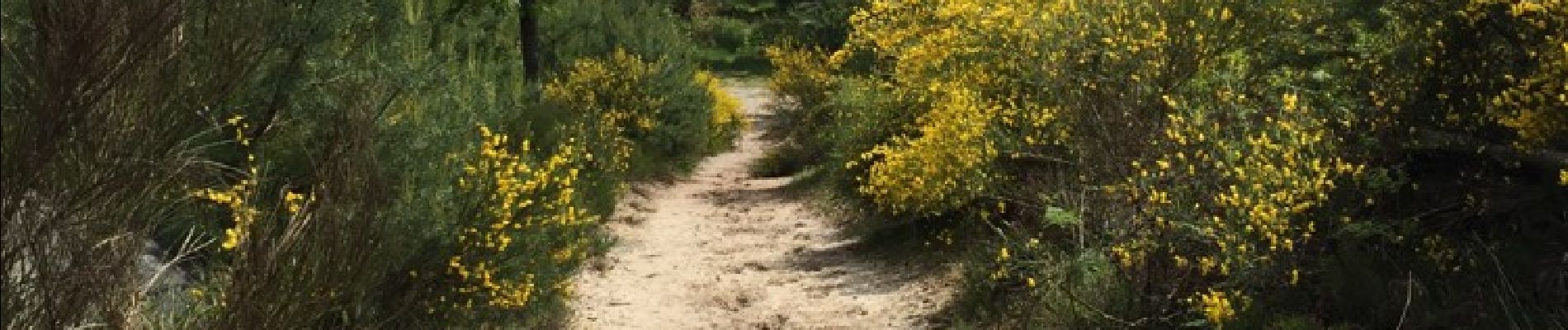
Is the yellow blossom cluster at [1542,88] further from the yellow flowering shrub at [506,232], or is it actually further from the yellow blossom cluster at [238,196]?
the yellow flowering shrub at [506,232]

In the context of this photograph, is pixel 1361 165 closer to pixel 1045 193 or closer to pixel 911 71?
pixel 1045 193

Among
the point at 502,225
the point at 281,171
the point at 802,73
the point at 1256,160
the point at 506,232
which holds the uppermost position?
the point at 1256,160

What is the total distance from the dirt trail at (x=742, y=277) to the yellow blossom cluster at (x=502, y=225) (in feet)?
6.53

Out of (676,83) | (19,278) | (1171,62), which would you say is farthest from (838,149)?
(19,278)

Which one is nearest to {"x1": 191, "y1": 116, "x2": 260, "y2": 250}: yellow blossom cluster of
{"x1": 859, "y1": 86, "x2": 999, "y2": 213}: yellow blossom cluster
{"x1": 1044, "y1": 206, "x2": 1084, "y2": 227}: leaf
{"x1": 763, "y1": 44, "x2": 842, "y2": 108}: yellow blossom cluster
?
{"x1": 1044, "y1": 206, "x2": 1084, "y2": 227}: leaf

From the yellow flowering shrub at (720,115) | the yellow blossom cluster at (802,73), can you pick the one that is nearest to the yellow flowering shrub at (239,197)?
the yellow blossom cluster at (802,73)

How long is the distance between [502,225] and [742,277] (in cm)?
502

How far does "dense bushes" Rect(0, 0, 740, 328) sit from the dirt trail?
644mm

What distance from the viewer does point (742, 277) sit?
12.4 meters

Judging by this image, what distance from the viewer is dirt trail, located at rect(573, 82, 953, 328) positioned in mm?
10383

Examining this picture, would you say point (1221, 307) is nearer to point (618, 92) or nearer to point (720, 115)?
point (618, 92)

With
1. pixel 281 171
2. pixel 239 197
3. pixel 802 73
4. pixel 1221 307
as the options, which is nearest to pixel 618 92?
pixel 802 73

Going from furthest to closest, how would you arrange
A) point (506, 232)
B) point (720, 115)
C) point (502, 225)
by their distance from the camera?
point (720, 115) < point (506, 232) < point (502, 225)

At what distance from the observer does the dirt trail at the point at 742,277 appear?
34.1 feet
